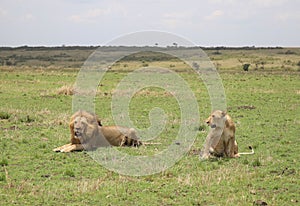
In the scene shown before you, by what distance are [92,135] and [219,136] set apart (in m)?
3.45

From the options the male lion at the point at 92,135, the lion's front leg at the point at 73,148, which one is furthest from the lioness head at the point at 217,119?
the lion's front leg at the point at 73,148

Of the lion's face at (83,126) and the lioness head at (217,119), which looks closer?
the lioness head at (217,119)

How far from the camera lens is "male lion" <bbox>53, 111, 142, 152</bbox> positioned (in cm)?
1302

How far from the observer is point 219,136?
1220 cm

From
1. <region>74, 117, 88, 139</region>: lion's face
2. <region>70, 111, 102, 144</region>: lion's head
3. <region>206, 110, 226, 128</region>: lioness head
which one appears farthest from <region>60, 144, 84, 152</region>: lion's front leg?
<region>206, 110, 226, 128</region>: lioness head

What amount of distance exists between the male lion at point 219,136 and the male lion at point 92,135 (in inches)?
99.2

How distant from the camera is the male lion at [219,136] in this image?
12.1m

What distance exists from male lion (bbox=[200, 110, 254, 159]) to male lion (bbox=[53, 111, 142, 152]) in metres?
2.52

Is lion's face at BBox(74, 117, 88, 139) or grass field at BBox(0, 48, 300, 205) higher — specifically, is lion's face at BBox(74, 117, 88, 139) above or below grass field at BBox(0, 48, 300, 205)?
above

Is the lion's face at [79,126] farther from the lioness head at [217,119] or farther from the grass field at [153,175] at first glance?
the lioness head at [217,119]

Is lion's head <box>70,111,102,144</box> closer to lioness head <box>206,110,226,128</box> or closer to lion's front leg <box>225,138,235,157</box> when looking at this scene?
lioness head <box>206,110,226,128</box>

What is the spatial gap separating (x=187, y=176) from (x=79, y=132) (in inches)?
151

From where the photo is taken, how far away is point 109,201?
858 cm

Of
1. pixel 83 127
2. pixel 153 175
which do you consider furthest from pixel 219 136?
pixel 83 127
